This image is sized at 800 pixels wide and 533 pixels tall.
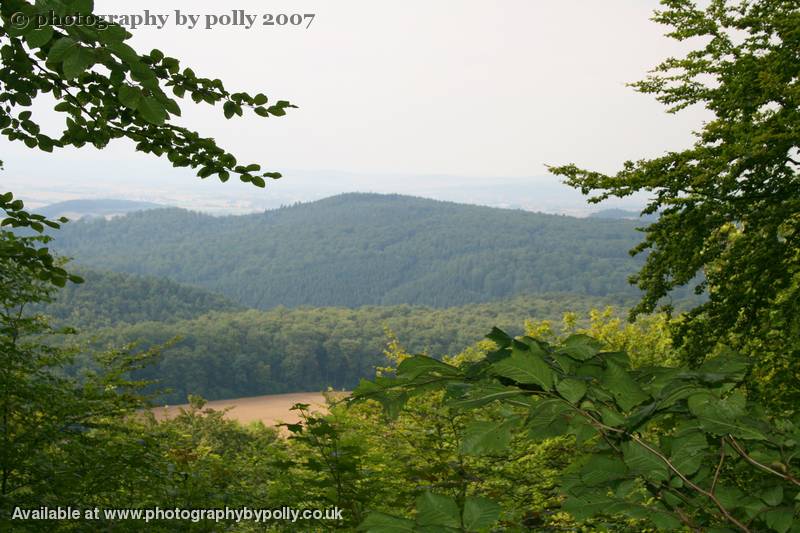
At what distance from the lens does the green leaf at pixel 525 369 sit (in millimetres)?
1154

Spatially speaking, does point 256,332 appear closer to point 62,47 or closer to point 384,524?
point 62,47

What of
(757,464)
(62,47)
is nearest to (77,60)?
(62,47)

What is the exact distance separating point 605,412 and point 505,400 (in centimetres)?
19

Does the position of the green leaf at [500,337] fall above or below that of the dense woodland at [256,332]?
above

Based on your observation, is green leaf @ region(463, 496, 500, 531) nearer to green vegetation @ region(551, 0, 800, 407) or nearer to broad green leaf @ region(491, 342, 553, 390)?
broad green leaf @ region(491, 342, 553, 390)

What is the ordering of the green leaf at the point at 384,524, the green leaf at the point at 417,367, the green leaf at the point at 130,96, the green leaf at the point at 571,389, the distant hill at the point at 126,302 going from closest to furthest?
the green leaf at the point at 384,524 < the green leaf at the point at 571,389 < the green leaf at the point at 417,367 < the green leaf at the point at 130,96 < the distant hill at the point at 126,302

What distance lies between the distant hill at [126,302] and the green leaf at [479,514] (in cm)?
10523

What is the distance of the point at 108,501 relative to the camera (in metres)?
5.59

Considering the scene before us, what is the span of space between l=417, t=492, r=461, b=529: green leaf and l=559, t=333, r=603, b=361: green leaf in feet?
1.53

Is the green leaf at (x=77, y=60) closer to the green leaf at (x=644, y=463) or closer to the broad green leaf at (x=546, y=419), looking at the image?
the broad green leaf at (x=546, y=419)

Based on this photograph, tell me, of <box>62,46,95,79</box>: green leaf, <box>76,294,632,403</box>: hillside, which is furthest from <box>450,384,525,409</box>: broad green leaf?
<box>76,294,632,403</box>: hillside

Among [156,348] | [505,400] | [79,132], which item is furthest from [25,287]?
[505,400]

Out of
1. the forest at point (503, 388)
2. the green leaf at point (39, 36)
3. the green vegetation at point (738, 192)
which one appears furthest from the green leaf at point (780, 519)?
the green vegetation at point (738, 192)

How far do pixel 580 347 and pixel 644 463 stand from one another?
1.02ft
